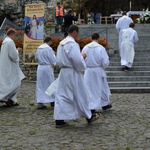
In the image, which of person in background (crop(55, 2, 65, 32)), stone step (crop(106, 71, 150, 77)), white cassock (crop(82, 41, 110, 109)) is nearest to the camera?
white cassock (crop(82, 41, 110, 109))

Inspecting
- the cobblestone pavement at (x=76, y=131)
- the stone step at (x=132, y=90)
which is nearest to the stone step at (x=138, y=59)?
the stone step at (x=132, y=90)

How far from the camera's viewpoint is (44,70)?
982cm

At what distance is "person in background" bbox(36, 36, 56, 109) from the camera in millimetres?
9672

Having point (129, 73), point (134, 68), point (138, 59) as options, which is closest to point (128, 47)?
point (134, 68)

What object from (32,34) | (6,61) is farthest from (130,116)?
(32,34)

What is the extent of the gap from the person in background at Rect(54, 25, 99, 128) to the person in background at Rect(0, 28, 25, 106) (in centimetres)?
267

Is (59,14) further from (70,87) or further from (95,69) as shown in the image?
(70,87)

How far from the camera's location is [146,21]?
75.8ft

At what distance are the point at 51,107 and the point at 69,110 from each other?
2.72 meters

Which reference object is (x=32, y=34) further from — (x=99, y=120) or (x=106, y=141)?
(x=106, y=141)

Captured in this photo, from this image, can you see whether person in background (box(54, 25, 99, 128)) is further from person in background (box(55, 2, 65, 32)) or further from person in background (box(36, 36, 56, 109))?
person in background (box(55, 2, 65, 32))

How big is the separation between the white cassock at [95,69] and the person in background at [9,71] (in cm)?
193

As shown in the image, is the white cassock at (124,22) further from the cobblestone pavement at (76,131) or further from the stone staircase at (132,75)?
the cobblestone pavement at (76,131)

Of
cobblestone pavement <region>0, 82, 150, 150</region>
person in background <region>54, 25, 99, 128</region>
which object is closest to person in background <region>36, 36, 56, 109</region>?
cobblestone pavement <region>0, 82, 150, 150</region>
